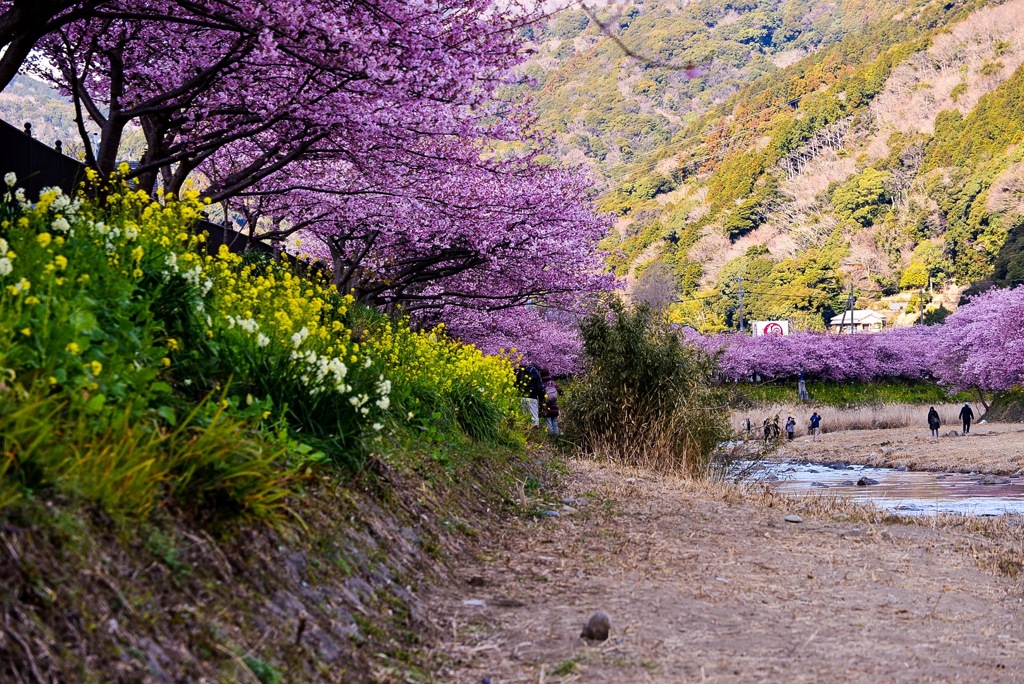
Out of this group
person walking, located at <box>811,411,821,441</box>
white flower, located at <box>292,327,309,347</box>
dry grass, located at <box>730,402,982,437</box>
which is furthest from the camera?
dry grass, located at <box>730,402,982,437</box>

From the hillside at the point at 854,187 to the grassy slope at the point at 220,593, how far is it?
69.1m

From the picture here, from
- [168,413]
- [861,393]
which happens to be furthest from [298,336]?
[861,393]

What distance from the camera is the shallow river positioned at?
1767 cm

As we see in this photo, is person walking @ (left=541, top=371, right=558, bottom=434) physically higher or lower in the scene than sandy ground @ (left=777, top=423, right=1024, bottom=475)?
higher

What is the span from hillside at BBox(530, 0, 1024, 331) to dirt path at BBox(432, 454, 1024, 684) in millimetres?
65490

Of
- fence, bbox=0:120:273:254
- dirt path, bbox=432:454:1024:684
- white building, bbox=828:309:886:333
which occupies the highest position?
white building, bbox=828:309:886:333

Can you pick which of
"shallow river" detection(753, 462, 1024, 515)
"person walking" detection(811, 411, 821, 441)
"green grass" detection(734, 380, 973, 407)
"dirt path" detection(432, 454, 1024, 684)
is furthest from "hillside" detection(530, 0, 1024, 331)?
"dirt path" detection(432, 454, 1024, 684)

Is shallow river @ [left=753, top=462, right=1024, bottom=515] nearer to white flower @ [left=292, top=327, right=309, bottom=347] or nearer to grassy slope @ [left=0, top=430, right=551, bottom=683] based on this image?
white flower @ [left=292, top=327, right=309, bottom=347]

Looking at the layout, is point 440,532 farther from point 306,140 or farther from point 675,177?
point 675,177

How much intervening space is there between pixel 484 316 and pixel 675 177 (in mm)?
138316

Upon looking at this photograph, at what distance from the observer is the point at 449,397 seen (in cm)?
945

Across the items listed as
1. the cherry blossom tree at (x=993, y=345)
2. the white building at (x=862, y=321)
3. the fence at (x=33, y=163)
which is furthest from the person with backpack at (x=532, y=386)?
the white building at (x=862, y=321)

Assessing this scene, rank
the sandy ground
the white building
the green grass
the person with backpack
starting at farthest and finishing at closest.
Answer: the white building, the green grass, the sandy ground, the person with backpack

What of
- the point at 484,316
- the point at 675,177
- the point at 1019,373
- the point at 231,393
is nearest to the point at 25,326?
the point at 231,393
